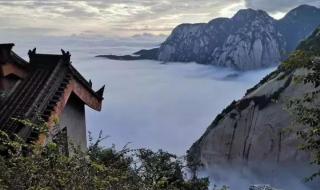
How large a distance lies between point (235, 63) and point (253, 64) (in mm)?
7334

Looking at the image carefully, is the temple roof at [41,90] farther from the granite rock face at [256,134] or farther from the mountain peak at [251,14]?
the mountain peak at [251,14]

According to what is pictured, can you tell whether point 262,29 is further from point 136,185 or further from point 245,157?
point 136,185

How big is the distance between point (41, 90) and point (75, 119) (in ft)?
8.70

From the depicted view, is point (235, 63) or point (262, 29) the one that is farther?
point (235, 63)

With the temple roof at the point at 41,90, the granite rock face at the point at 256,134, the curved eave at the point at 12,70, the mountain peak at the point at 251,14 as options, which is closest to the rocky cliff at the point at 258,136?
the granite rock face at the point at 256,134

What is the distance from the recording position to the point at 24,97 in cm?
1158

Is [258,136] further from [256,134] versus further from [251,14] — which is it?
[251,14]

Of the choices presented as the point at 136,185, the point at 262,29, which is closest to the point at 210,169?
the point at 136,185

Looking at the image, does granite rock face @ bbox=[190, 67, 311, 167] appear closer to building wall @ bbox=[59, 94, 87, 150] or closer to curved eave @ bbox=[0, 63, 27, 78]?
building wall @ bbox=[59, 94, 87, 150]

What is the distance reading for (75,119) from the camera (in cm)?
1391

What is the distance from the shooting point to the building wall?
13258mm

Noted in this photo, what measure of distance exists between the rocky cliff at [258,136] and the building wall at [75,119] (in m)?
30.4

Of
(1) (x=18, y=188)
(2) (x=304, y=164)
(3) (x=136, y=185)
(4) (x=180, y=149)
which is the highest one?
(1) (x=18, y=188)

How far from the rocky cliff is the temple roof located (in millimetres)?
31867
